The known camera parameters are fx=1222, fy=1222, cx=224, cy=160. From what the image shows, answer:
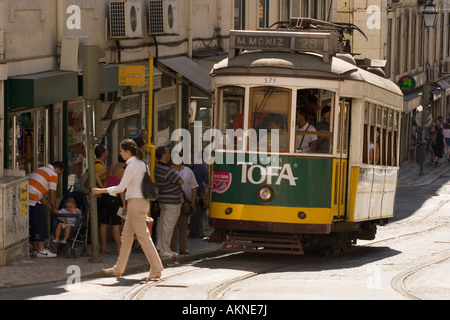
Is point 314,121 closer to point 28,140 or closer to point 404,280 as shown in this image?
point 404,280

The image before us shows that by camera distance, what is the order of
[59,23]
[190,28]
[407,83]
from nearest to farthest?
1. [59,23]
2. [190,28]
3. [407,83]

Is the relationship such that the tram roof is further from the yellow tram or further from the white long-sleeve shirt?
the white long-sleeve shirt

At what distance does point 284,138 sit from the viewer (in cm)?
1703

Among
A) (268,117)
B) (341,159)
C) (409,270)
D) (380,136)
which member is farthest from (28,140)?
(409,270)

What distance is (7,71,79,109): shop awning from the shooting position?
1688 cm

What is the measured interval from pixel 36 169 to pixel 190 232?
408cm

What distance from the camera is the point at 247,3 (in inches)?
1173

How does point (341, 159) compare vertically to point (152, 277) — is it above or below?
above

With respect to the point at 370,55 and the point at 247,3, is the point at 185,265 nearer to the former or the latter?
the point at 247,3

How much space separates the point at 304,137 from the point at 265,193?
0.95 m

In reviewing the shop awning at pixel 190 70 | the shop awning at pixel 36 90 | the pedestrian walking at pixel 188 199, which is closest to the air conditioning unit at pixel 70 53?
the shop awning at pixel 36 90

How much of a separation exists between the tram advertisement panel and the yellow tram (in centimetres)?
1

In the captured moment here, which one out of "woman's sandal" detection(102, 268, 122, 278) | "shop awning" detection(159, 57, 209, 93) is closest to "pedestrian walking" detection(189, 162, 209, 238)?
"woman's sandal" detection(102, 268, 122, 278)
